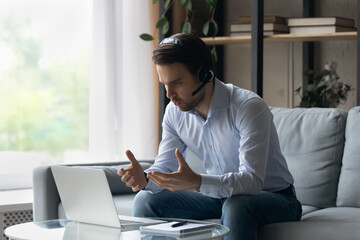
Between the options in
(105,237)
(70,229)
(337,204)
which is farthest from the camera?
(337,204)

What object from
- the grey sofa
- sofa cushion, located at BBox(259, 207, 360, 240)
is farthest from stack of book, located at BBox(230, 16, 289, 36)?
sofa cushion, located at BBox(259, 207, 360, 240)

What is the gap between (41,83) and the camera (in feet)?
12.5

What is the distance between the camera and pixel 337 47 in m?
3.80

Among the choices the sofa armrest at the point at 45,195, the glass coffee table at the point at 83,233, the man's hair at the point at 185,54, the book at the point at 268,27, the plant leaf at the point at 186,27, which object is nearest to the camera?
the glass coffee table at the point at 83,233

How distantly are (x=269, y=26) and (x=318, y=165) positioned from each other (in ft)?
3.52

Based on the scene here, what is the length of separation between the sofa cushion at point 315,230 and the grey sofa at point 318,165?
18cm

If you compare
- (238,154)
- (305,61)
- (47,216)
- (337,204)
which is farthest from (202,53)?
(305,61)

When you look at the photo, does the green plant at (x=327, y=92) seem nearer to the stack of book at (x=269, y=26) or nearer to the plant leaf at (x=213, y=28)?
the stack of book at (x=269, y=26)

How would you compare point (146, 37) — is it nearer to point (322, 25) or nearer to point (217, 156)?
point (322, 25)

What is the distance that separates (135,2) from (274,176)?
1873 millimetres

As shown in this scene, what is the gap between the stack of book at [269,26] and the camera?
3.59m

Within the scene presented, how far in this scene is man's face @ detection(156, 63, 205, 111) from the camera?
7.48ft

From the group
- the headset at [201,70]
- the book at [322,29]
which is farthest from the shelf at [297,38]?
the headset at [201,70]

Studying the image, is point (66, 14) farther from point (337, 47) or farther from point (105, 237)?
point (105, 237)
